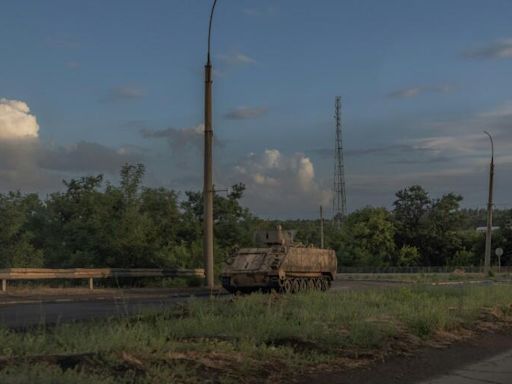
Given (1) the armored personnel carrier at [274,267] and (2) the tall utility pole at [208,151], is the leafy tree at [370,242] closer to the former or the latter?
(1) the armored personnel carrier at [274,267]

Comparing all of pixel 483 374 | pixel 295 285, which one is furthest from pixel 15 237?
pixel 483 374

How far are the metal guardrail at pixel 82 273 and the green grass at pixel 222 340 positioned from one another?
37.0 ft

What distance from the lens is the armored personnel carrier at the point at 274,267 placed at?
2500 cm

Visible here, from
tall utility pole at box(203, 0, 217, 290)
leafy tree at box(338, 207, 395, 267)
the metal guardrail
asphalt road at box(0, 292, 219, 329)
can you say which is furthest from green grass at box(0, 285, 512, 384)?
leafy tree at box(338, 207, 395, 267)

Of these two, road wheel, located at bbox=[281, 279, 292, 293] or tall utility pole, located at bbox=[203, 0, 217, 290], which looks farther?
A: tall utility pole, located at bbox=[203, 0, 217, 290]

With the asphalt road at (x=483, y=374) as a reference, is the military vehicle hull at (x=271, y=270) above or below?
above

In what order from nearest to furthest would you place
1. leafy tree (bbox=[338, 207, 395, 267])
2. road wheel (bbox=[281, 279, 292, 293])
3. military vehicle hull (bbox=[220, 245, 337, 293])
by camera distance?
military vehicle hull (bbox=[220, 245, 337, 293]) → road wheel (bbox=[281, 279, 292, 293]) → leafy tree (bbox=[338, 207, 395, 267])

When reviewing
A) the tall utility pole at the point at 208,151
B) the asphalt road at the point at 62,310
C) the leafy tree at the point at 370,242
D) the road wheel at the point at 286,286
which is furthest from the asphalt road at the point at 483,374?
the leafy tree at the point at 370,242

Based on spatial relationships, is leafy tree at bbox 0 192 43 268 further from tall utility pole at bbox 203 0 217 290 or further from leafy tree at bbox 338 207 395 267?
leafy tree at bbox 338 207 395 267

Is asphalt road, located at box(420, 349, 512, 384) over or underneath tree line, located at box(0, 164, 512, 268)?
underneath

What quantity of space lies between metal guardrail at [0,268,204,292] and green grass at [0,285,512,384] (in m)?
11.3

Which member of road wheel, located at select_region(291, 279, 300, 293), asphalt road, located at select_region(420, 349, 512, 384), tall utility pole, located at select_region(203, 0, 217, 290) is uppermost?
tall utility pole, located at select_region(203, 0, 217, 290)

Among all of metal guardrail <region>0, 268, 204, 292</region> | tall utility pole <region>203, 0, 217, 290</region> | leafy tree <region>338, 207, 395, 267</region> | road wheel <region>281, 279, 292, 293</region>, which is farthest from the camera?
leafy tree <region>338, 207, 395, 267</region>

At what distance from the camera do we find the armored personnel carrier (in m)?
25.0
